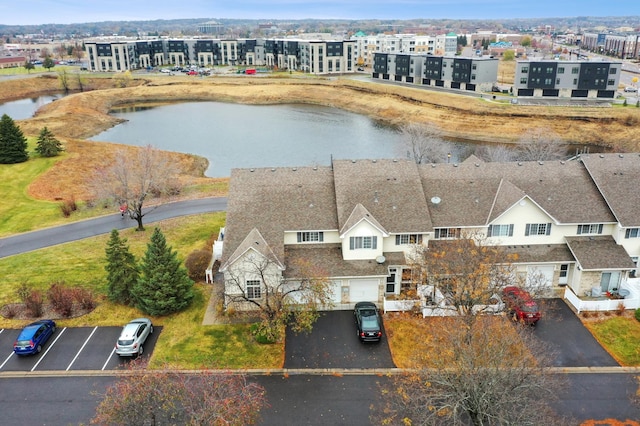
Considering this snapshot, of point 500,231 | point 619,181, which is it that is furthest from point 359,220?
point 619,181

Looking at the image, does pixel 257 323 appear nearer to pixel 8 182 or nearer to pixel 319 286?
pixel 319 286

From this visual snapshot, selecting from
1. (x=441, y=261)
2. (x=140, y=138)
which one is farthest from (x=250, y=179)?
(x=140, y=138)

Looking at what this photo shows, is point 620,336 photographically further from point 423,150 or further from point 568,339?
point 423,150

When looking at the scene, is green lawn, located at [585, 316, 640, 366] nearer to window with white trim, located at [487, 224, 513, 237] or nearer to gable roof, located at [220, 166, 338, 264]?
window with white trim, located at [487, 224, 513, 237]

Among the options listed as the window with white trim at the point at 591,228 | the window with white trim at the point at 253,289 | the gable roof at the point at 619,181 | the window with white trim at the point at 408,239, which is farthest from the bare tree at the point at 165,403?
the gable roof at the point at 619,181

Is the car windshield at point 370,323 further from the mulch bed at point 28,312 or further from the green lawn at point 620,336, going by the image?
the mulch bed at point 28,312
